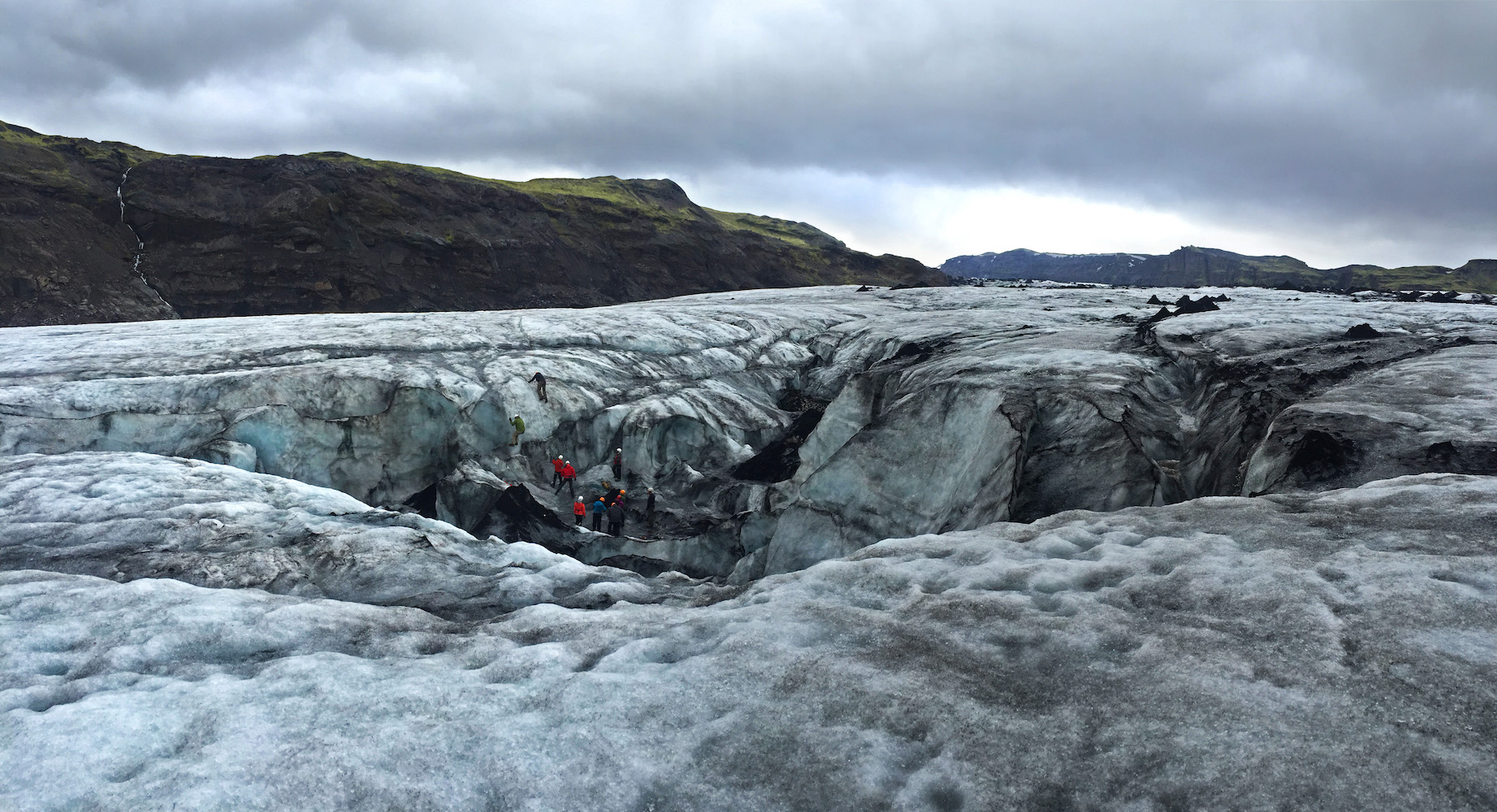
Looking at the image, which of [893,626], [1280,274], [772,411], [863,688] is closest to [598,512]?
[772,411]

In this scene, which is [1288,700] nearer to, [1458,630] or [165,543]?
[1458,630]

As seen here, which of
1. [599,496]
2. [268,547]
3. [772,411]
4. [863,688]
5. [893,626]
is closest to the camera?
[863,688]

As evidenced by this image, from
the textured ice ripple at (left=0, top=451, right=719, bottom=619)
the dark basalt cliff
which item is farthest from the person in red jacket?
the dark basalt cliff

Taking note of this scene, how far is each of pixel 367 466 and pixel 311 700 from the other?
56.5ft

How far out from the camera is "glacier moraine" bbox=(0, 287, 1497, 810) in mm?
Result: 4258

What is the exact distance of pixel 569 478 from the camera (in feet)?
71.9

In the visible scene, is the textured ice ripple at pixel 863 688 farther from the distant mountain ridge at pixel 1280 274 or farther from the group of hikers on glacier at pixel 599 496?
the distant mountain ridge at pixel 1280 274

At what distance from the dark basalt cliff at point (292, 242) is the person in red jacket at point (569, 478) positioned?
48.0m

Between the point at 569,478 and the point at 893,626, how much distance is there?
55.9 ft

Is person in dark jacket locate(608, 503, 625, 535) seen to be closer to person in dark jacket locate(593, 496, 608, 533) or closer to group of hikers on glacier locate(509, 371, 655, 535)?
group of hikers on glacier locate(509, 371, 655, 535)

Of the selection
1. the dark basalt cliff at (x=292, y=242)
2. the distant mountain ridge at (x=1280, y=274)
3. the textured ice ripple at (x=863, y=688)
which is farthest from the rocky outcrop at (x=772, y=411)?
the distant mountain ridge at (x=1280, y=274)

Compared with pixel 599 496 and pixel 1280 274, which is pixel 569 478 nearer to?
pixel 599 496

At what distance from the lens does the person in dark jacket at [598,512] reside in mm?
19469

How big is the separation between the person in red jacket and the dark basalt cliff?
48029 mm
